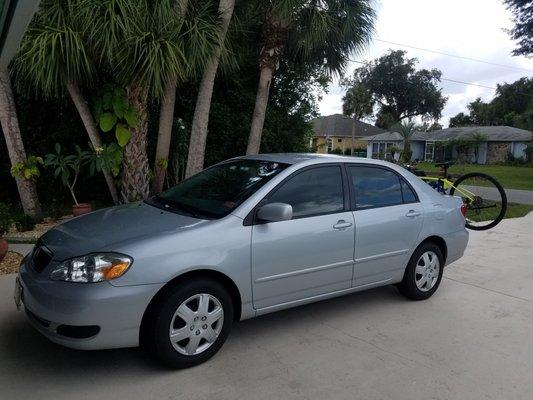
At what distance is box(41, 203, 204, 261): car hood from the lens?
3253mm

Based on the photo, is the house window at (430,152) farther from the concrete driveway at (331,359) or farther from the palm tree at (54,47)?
the concrete driveway at (331,359)

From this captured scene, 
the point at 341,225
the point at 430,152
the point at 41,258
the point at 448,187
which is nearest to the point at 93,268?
the point at 41,258

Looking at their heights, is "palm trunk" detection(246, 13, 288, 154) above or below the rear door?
above

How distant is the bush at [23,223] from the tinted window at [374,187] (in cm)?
558

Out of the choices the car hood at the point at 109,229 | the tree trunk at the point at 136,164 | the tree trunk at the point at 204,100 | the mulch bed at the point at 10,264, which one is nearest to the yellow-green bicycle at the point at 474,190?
the tree trunk at the point at 204,100

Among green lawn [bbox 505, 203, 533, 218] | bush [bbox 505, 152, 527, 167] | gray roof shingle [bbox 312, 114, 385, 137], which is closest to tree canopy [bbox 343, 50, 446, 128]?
gray roof shingle [bbox 312, 114, 385, 137]

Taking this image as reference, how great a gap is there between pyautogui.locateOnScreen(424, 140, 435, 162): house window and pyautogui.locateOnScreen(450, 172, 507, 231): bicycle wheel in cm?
3990

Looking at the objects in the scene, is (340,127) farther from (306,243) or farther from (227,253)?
(227,253)

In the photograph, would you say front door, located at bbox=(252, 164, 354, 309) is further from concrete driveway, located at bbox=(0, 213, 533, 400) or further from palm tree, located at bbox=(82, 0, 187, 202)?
palm tree, located at bbox=(82, 0, 187, 202)

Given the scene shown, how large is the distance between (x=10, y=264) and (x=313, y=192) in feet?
12.2

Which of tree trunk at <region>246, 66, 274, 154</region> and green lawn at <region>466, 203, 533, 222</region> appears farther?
tree trunk at <region>246, 66, 274, 154</region>

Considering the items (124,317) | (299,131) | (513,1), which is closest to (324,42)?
(299,131)

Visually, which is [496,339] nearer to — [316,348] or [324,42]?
[316,348]

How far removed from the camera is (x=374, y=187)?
461 cm
